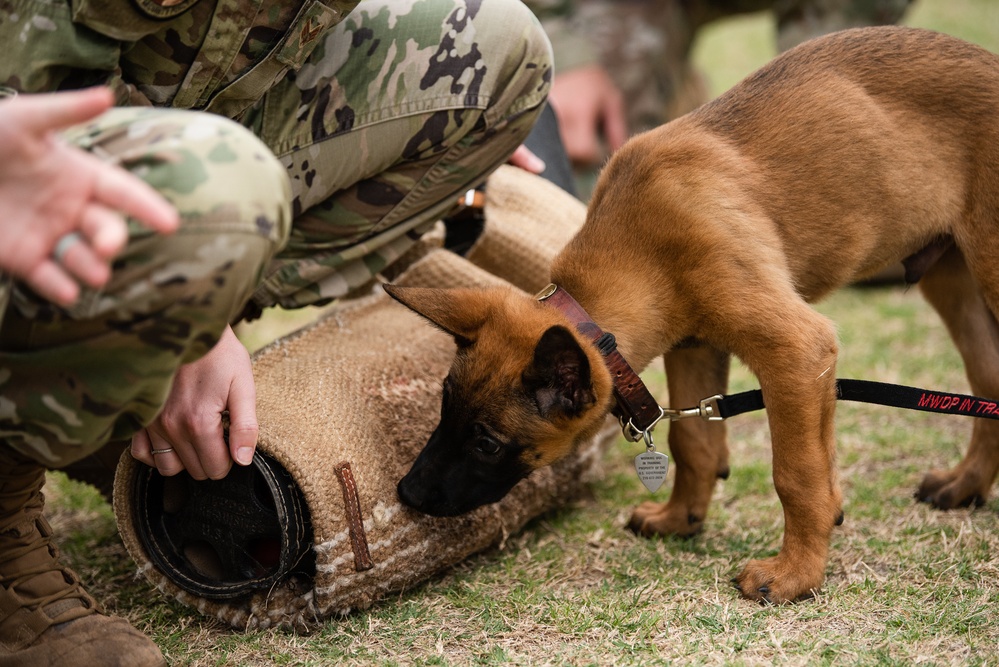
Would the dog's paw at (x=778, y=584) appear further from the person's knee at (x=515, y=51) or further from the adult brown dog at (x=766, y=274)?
the person's knee at (x=515, y=51)

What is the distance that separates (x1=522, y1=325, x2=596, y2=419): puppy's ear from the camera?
2.53 m

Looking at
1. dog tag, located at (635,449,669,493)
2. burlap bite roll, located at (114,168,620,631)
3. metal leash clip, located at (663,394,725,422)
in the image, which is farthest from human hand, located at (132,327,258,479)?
metal leash clip, located at (663,394,725,422)

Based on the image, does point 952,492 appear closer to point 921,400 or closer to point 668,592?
point 921,400

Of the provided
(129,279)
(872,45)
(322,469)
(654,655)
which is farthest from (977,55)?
(129,279)

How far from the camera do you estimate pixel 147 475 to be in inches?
107

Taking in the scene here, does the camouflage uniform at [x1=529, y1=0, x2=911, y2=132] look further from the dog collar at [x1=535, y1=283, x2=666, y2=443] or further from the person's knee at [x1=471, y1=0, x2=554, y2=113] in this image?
the dog collar at [x1=535, y1=283, x2=666, y2=443]

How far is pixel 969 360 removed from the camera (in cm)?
350

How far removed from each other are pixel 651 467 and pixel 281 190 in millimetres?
1566

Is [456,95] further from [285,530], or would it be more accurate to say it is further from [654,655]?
[654,655]

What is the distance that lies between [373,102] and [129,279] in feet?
4.69

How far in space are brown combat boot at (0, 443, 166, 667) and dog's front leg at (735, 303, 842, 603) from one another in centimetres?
171

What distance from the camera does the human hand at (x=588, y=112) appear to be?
647 cm

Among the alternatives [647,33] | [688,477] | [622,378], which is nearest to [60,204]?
[622,378]

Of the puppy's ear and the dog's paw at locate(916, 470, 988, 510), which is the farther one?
the dog's paw at locate(916, 470, 988, 510)
